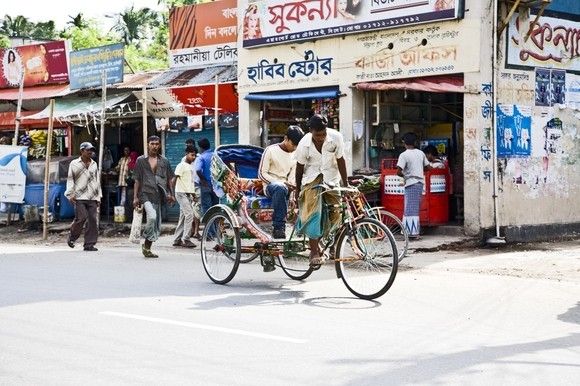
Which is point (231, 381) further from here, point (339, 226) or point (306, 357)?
point (339, 226)

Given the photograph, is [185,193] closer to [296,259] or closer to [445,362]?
[296,259]

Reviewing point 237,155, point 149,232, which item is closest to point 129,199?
point 149,232

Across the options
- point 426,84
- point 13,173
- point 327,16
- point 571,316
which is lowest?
point 571,316

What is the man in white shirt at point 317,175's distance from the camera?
31.9 ft

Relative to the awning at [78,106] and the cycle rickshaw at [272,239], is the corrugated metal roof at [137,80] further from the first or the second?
the cycle rickshaw at [272,239]

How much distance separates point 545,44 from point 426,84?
2496 mm

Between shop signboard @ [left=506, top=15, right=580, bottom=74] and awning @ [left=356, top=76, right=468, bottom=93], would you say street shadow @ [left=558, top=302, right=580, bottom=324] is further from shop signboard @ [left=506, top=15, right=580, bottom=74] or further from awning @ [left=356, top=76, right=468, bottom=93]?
shop signboard @ [left=506, top=15, right=580, bottom=74]

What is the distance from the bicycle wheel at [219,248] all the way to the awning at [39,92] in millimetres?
13252

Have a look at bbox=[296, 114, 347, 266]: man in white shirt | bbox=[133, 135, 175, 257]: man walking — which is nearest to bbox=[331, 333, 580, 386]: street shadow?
bbox=[296, 114, 347, 266]: man in white shirt

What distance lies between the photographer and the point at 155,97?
21141 mm

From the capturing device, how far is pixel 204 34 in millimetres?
21609

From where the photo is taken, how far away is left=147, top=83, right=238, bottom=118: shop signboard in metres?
20.0

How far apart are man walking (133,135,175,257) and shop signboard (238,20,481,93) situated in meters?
4.61

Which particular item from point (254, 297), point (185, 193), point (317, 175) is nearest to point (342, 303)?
Result: point (254, 297)
